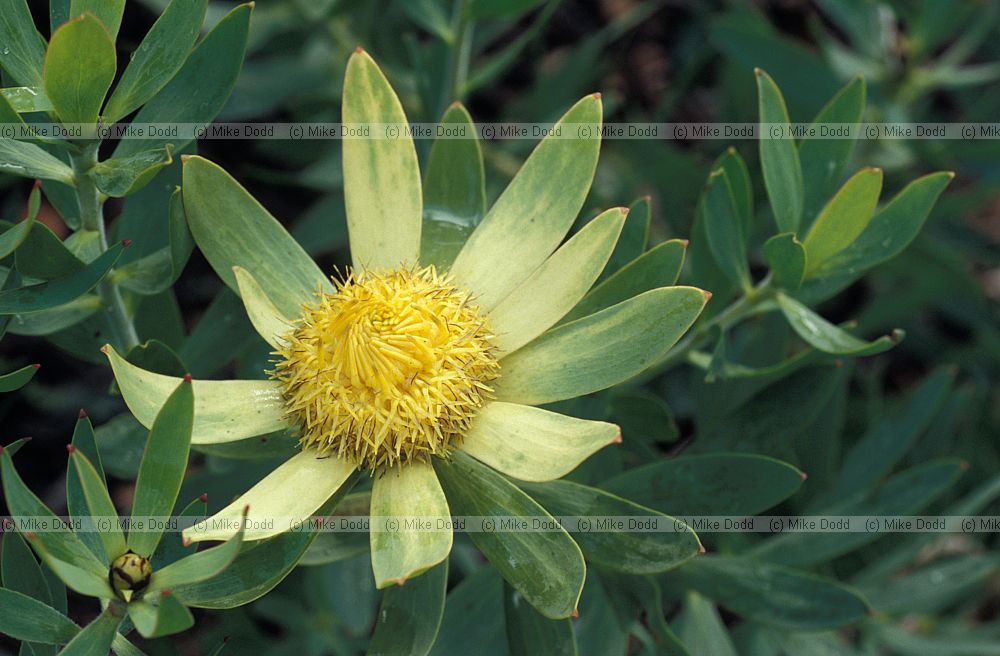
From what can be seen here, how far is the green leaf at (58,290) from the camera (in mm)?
1496

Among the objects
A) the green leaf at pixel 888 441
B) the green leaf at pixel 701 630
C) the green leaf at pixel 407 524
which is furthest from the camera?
the green leaf at pixel 888 441

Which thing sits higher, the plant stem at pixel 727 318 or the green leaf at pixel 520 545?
the plant stem at pixel 727 318

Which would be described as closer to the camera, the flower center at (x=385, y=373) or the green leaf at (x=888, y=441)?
the flower center at (x=385, y=373)

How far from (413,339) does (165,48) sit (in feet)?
1.99

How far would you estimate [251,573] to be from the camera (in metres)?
1.44

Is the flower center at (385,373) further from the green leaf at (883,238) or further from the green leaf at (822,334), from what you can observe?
the green leaf at (883,238)

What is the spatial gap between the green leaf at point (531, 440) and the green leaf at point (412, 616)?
227mm

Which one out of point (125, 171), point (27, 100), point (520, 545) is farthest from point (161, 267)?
point (520, 545)

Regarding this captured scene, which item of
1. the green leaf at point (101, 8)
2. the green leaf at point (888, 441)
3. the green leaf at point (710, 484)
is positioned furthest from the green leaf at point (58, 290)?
the green leaf at point (888, 441)

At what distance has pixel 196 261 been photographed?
127 inches

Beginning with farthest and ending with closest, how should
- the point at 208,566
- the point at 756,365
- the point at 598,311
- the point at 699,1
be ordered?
the point at 699,1, the point at 756,365, the point at 598,311, the point at 208,566

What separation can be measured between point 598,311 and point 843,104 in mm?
687

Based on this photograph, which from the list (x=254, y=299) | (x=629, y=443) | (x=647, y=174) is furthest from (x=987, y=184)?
(x=254, y=299)

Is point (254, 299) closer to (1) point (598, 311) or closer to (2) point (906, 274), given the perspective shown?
(1) point (598, 311)
